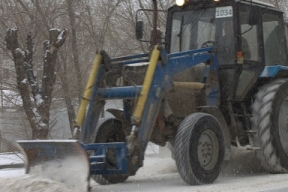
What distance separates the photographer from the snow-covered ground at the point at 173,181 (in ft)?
24.7

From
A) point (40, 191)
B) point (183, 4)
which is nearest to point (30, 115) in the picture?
point (183, 4)

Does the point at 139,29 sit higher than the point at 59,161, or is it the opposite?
the point at 139,29

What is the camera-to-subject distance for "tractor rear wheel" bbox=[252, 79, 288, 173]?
1009cm

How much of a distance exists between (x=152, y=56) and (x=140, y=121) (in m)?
0.97

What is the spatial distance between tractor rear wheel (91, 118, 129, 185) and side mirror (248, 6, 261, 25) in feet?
9.09

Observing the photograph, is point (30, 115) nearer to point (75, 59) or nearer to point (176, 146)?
point (75, 59)

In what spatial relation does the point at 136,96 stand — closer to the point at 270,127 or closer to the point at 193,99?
the point at 193,99

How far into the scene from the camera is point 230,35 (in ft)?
34.1

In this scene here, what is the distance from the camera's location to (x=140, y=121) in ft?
28.3

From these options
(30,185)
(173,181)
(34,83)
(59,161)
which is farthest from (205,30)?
(34,83)

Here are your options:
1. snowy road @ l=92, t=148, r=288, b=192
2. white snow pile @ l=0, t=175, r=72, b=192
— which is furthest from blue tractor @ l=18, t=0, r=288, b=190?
white snow pile @ l=0, t=175, r=72, b=192

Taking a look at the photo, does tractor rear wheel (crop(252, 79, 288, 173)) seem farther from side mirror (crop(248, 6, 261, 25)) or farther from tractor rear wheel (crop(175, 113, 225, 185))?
side mirror (crop(248, 6, 261, 25))

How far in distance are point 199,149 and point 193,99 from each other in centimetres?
126

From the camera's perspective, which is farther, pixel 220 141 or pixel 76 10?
pixel 76 10
